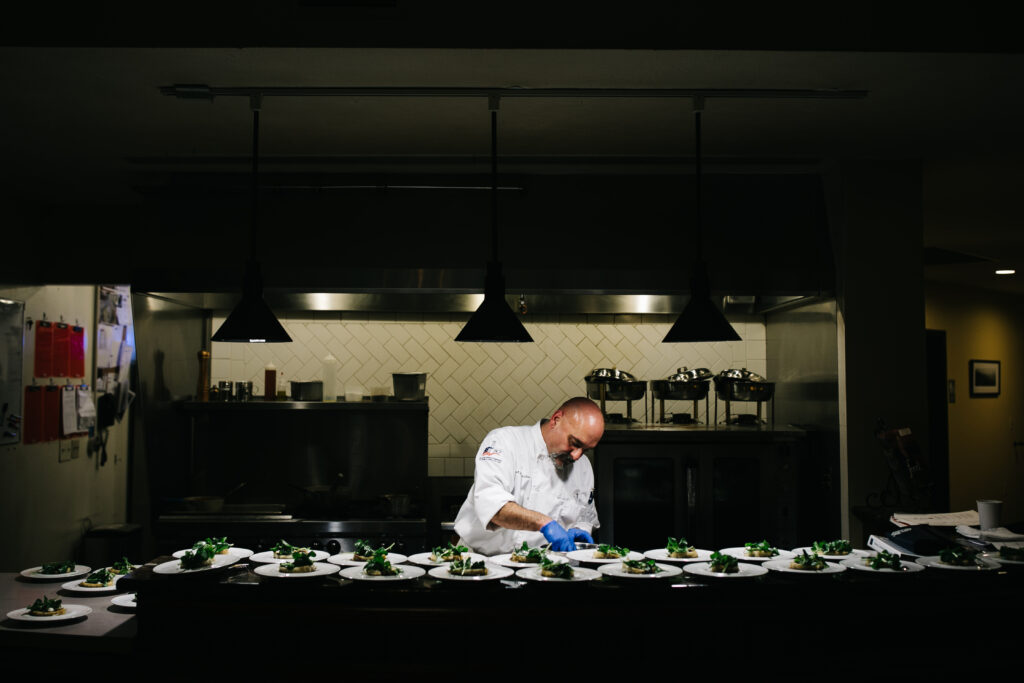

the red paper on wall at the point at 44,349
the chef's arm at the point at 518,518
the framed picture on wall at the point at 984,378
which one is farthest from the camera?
the framed picture on wall at the point at 984,378

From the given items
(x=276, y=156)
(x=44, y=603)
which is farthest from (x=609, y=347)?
(x=44, y=603)

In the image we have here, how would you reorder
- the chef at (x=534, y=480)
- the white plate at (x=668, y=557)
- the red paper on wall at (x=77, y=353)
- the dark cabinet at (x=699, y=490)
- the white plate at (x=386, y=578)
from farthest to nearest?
the red paper on wall at (x=77, y=353) < the dark cabinet at (x=699, y=490) < the chef at (x=534, y=480) < the white plate at (x=668, y=557) < the white plate at (x=386, y=578)

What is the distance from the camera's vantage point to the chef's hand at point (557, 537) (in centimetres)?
372

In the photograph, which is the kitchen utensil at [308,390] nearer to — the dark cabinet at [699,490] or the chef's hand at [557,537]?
the dark cabinet at [699,490]

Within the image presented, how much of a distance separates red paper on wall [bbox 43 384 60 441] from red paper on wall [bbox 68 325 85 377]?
0.99ft

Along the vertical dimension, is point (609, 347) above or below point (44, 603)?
above

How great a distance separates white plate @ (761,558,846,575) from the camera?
3.24 metres

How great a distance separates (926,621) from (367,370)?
407 cm

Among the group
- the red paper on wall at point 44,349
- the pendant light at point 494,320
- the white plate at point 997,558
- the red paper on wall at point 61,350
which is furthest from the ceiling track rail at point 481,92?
the red paper on wall at point 61,350

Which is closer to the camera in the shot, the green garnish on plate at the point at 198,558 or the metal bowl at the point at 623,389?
the green garnish on plate at the point at 198,558

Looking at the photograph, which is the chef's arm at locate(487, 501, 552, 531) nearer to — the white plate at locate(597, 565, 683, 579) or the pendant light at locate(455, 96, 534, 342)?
the white plate at locate(597, 565, 683, 579)

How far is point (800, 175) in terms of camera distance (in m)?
4.91

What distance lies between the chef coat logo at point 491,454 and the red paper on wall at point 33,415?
134 inches

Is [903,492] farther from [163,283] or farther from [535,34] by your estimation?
[163,283]
